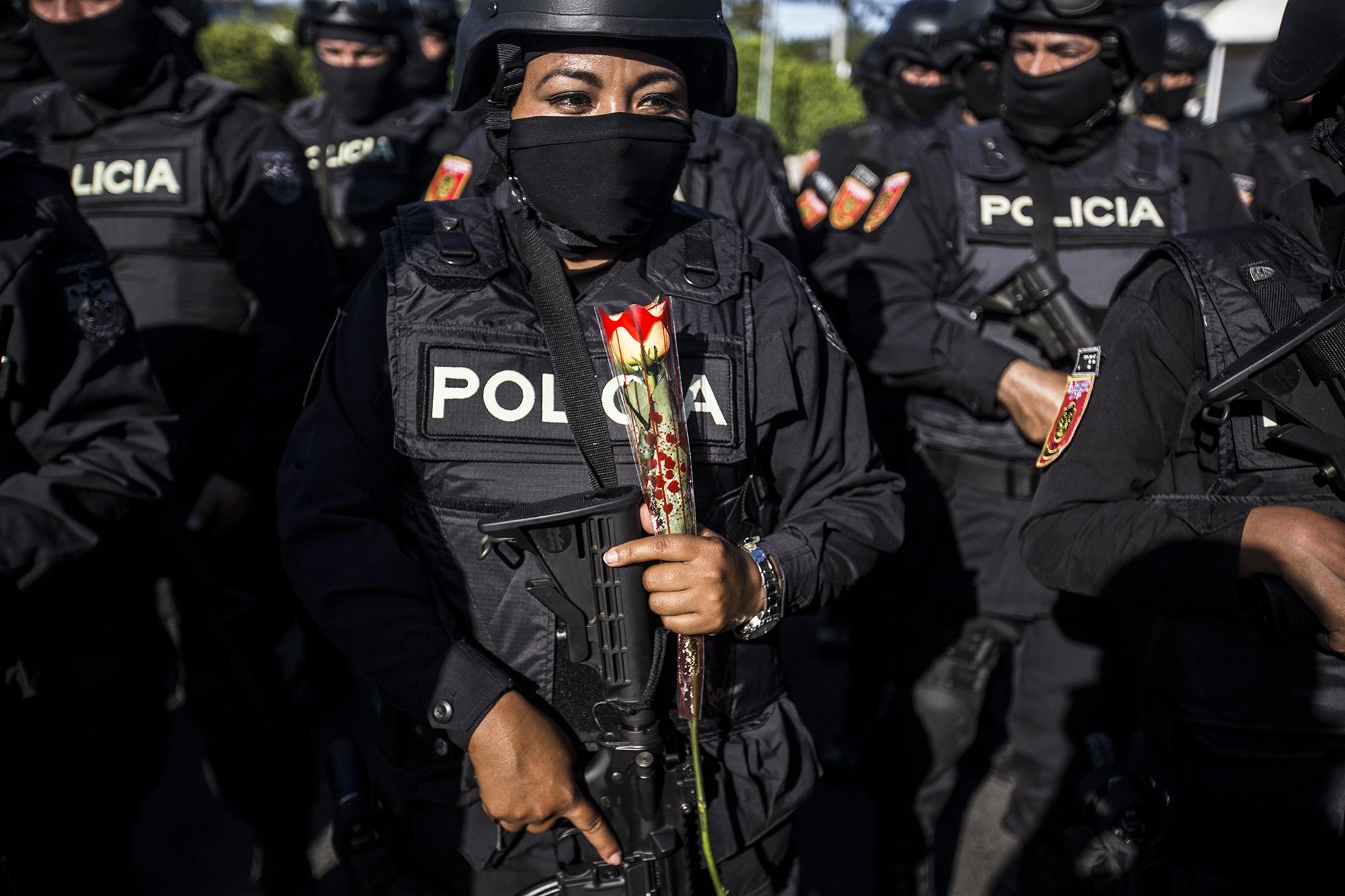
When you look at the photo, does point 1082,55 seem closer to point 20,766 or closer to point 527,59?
point 527,59

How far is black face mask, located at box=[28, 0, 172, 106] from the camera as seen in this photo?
3178 millimetres

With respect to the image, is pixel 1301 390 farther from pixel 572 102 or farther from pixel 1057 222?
pixel 1057 222

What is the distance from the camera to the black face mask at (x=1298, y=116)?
1832mm

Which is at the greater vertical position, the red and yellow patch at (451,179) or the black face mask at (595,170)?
the black face mask at (595,170)

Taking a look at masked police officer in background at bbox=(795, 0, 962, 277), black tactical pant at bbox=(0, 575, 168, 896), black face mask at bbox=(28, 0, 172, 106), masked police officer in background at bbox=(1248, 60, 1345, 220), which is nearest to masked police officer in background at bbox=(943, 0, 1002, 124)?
masked police officer in background at bbox=(795, 0, 962, 277)

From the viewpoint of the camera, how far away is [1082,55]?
3047 mm

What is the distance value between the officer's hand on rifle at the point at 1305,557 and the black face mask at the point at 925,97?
17.0ft

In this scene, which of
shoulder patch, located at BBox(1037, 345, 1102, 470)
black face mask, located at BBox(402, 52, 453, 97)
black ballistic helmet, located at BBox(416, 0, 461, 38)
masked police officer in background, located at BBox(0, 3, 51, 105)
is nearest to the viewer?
shoulder patch, located at BBox(1037, 345, 1102, 470)

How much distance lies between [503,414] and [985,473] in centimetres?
175

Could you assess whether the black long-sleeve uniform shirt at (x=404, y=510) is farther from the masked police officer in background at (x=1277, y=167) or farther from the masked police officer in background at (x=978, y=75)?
the masked police officer in background at (x=1277, y=167)

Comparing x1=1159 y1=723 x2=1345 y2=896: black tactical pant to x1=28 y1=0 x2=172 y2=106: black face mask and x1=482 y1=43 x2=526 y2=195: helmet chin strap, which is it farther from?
x1=28 y1=0 x2=172 y2=106: black face mask

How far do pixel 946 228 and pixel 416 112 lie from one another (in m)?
2.97

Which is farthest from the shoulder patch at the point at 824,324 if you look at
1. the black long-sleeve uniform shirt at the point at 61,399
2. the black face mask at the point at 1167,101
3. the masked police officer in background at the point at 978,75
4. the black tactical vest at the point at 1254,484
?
the black face mask at the point at 1167,101

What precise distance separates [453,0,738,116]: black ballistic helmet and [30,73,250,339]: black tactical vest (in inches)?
63.0
